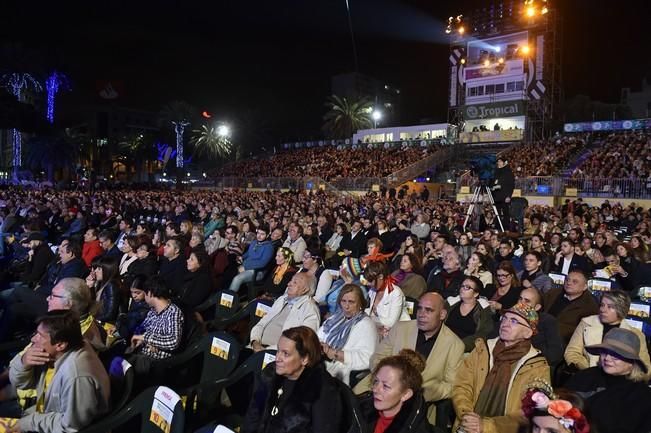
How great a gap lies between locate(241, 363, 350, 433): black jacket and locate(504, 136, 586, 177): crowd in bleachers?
914 inches

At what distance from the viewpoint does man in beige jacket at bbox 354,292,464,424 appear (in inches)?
136

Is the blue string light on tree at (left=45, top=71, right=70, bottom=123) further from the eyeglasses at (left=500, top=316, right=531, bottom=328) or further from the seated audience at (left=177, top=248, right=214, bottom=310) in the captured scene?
the eyeglasses at (left=500, top=316, right=531, bottom=328)

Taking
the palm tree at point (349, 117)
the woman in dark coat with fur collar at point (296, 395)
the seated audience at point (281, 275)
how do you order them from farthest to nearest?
the palm tree at point (349, 117), the seated audience at point (281, 275), the woman in dark coat with fur collar at point (296, 395)

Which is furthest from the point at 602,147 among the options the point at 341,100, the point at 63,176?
the point at 63,176

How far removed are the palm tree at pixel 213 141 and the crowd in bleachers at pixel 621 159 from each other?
45.0 m

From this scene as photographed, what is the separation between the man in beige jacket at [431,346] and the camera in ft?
11.3

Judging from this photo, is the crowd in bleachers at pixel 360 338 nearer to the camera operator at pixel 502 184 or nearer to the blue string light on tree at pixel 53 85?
the camera operator at pixel 502 184

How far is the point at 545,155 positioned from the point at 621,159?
523 centimetres

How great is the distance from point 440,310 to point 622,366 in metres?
1.19

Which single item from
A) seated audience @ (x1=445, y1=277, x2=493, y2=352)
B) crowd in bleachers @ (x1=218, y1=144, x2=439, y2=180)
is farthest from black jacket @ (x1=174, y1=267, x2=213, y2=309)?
crowd in bleachers @ (x1=218, y1=144, x2=439, y2=180)

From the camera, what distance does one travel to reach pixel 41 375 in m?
3.13

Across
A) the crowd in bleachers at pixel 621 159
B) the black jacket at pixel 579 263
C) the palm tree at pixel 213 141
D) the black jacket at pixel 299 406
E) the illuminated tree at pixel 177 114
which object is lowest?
the black jacket at pixel 299 406

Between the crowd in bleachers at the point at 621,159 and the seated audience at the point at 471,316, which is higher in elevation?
the crowd in bleachers at the point at 621,159

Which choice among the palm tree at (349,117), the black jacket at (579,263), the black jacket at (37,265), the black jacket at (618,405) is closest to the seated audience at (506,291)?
the black jacket at (618,405)
